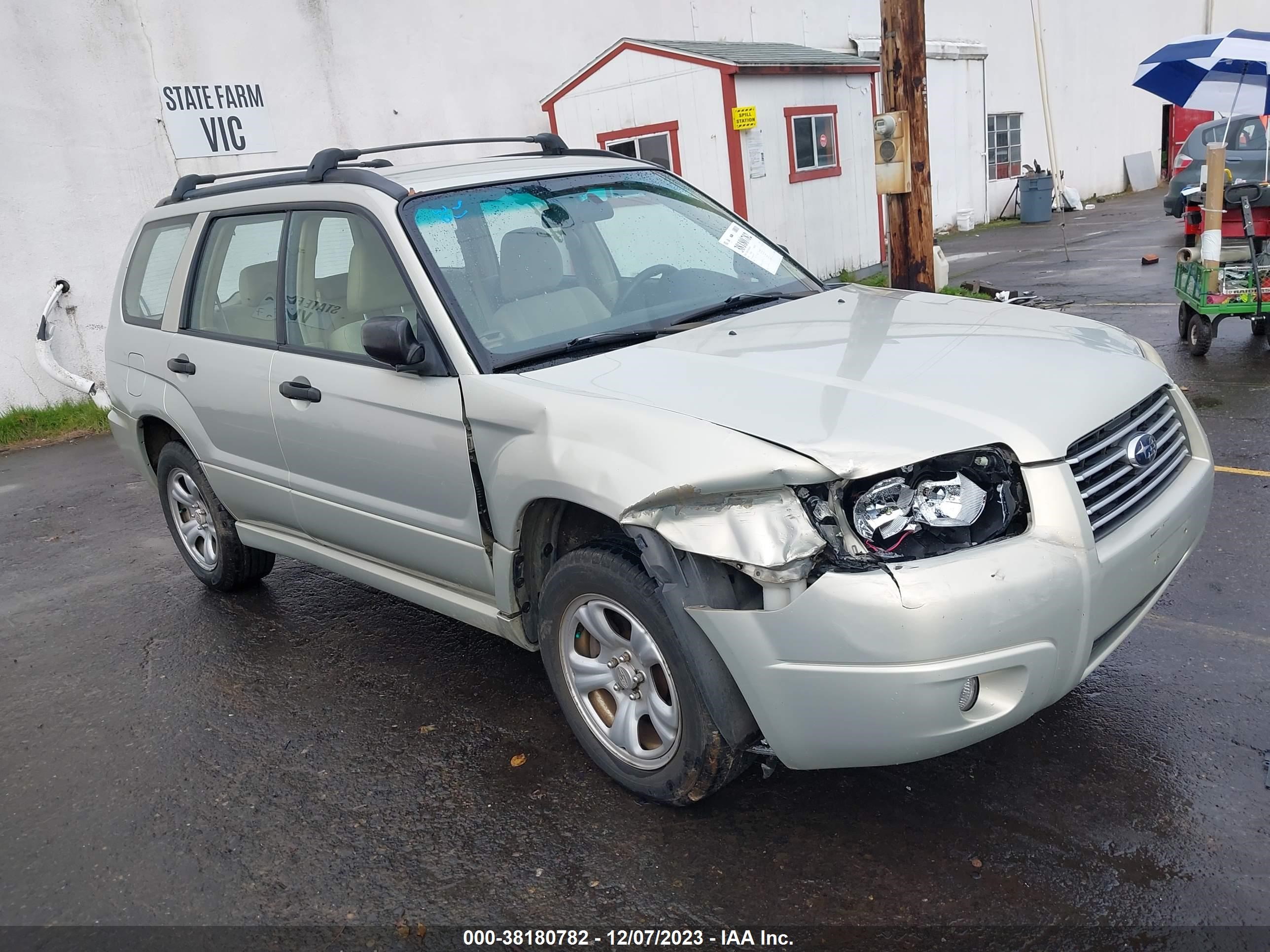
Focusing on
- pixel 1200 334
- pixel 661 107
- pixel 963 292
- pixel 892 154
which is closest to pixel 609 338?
pixel 892 154

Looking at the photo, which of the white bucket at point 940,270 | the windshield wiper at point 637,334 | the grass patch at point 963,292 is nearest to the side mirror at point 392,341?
the windshield wiper at point 637,334

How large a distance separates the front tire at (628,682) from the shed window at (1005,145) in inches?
842

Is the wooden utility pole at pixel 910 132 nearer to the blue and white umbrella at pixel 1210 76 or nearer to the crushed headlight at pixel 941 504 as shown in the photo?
the blue and white umbrella at pixel 1210 76

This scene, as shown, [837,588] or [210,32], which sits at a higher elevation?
[210,32]

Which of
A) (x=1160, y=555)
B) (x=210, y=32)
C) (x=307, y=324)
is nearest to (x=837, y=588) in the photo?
(x=1160, y=555)

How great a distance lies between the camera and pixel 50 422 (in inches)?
417

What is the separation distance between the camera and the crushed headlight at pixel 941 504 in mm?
2631

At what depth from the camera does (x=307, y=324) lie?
410cm

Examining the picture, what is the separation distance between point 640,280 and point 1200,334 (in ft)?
19.1

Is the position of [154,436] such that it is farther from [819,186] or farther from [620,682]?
[819,186]

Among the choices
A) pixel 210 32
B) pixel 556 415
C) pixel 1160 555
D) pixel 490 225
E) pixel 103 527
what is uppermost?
pixel 210 32

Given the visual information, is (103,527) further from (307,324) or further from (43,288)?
(43,288)

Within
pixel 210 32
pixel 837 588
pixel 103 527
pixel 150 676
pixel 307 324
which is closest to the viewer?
pixel 837 588

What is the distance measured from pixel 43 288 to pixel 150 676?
25.6 feet
